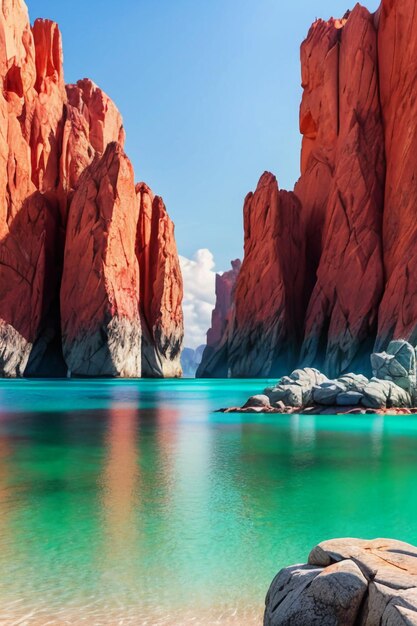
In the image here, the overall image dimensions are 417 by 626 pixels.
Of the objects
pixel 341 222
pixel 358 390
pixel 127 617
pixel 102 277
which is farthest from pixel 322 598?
pixel 102 277

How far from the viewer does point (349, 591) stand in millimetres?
3678

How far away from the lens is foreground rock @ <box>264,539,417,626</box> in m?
3.48

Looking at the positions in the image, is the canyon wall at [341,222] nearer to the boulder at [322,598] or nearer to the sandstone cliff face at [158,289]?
the sandstone cliff face at [158,289]

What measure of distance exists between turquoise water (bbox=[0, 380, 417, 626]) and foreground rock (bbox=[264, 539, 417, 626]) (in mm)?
685

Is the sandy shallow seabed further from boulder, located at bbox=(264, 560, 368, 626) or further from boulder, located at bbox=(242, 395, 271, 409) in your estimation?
boulder, located at bbox=(242, 395, 271, 409)

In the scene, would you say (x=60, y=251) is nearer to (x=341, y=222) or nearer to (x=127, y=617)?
(x=341, y=222)

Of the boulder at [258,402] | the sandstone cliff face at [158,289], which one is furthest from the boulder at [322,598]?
the sandstone cliff face at [158,289]

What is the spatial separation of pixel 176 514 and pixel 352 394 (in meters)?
16.4

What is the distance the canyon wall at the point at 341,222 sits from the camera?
1929 inches

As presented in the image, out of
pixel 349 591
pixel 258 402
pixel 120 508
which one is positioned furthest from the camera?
pixel 258 402

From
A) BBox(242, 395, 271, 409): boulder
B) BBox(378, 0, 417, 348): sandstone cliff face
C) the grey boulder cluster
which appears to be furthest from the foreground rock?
BBox(378, 0, 417, 348): sandstone cliff face

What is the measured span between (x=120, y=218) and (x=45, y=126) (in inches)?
656

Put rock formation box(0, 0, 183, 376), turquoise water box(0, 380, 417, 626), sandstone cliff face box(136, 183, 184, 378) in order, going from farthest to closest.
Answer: sandstone cliff face box(136, 183, 184, 378), rock formation box(0, 0, 183, 376), turquoise water box(0, 380, 417, 626)

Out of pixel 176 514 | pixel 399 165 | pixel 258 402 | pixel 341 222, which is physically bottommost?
pixel 176 514
